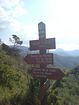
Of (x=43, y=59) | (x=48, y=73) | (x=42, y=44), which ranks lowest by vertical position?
(x=48, y=73)

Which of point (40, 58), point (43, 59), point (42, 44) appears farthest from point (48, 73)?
point (42, 44)

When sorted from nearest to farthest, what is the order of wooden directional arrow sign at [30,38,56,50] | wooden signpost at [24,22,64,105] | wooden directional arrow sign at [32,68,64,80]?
wooden directional arrow sign at [32,68,64,80] < wooden signpost at [24,22,64,105] < wooden directional arrow sign at [30,38,56,50]

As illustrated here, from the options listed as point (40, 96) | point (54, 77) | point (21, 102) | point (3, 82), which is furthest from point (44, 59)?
point (3, 82)

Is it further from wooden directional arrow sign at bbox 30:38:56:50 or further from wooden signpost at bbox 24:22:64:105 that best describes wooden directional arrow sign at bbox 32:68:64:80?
wooden directional arrow sign at bbox 30:38:56:50

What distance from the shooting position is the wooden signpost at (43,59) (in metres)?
6.30

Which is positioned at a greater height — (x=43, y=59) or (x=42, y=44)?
(x=42, y=44)

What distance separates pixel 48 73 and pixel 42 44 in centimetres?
135

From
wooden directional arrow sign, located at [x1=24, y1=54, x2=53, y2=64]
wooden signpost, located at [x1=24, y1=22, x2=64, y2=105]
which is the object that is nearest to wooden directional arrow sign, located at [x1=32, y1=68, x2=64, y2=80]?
wooden signpost, located at [x1=24, y1=22, x2=64, y2=105]

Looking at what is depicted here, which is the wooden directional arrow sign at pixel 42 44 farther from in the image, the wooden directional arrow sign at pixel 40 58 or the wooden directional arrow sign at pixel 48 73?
the wooden directional arrow sign at pixel 48 73

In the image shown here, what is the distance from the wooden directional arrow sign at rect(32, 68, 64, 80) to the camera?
6.11 metres

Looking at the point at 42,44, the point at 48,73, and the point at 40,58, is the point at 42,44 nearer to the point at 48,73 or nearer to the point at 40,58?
the point at 40,58

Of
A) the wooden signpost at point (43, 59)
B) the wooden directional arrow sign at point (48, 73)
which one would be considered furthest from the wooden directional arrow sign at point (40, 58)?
the wooden directional arrow sign at point (48, 73)

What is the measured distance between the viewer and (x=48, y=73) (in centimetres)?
635

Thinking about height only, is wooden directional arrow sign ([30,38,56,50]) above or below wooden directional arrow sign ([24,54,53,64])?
above
